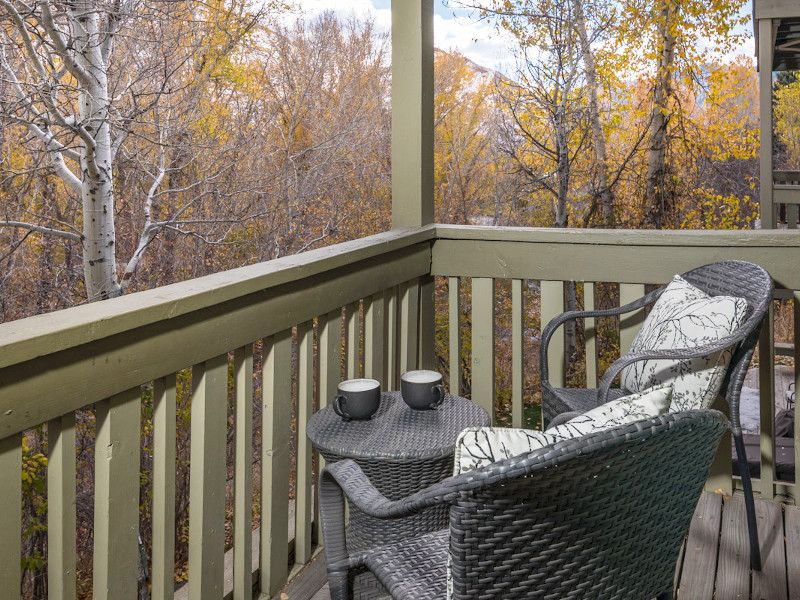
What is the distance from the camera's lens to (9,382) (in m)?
1.08

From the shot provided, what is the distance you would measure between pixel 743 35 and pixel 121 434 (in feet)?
34.8

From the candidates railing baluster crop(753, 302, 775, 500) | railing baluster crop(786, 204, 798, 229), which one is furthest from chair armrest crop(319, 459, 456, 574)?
railing baluster crop(786, 204, 798, 229)

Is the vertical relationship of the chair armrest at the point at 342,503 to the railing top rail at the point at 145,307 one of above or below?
below

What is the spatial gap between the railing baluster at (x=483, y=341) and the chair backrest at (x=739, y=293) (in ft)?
2.40

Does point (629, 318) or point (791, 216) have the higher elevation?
point (791, 216)

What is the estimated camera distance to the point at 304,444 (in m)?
2.12

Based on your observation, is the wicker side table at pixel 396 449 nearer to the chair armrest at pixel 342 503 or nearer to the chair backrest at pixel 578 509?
the chair armrest at pixel 342 503

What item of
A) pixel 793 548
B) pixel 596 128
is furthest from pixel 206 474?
pixel 596 128

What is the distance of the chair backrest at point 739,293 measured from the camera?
2021 mm

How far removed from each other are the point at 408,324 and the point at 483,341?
314 millimetres

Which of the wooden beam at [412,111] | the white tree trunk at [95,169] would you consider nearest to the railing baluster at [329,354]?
the wooden beam at [412,111]

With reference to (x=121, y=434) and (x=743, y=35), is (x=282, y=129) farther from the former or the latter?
(x=121, y=434)

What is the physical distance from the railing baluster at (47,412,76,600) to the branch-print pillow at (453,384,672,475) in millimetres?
634

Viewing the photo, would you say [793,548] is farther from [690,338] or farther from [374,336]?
[374,336]
